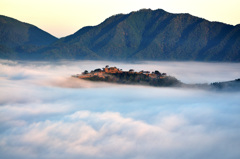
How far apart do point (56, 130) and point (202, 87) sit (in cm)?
7922

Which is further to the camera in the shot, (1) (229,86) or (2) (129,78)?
(2) (129,78)

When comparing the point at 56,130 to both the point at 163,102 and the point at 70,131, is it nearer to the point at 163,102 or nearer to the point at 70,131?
the point at 70,131

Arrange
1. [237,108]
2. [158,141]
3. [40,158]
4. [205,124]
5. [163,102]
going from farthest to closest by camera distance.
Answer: [163,102], [237,108], [205,124], [158,141], [40,158]

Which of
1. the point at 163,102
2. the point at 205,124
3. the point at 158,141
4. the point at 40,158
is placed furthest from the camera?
the point at 163,102

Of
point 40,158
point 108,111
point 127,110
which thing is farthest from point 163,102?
point 40,158

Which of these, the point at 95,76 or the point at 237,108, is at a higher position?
the point at 95,76

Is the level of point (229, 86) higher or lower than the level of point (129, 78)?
lower

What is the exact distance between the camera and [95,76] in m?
142

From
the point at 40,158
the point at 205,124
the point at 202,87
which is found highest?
the point at 202,87

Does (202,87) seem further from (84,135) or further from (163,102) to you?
(84,135)

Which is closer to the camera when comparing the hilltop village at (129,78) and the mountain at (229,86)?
the mountain at (229,86)

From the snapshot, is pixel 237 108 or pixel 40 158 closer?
pixel 40 158

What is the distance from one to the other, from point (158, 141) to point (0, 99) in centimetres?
6740

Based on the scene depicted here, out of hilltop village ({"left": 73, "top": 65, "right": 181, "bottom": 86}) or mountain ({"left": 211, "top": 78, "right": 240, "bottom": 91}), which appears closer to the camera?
mountain ({"left": 211, "top": 78, "right": 240, "bottom": 91})
